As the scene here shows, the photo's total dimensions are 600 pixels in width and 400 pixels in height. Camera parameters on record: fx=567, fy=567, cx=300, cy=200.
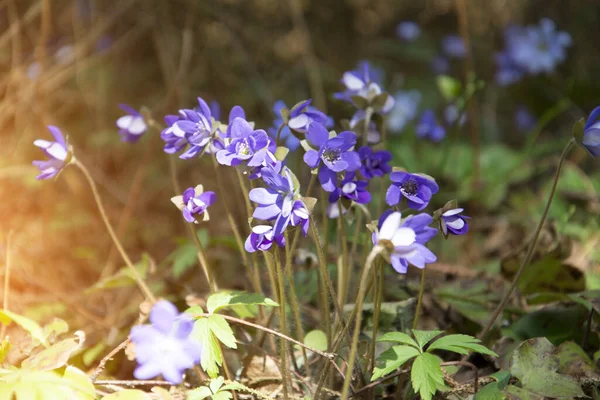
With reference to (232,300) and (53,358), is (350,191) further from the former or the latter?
(53,358)

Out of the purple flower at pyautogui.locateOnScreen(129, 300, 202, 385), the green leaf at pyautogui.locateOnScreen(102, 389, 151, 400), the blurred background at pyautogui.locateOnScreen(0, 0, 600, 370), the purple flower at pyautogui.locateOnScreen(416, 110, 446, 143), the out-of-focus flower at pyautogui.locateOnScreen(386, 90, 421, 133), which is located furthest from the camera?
the out-of-focus flower at pyautogui.locateOnScreen(386, 90, 421, 133)

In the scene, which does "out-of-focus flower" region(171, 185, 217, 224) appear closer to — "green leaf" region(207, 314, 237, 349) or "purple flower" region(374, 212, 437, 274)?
"green leaf" region(207, 314, 237, 349)

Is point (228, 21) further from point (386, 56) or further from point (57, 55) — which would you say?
point (386, 56)

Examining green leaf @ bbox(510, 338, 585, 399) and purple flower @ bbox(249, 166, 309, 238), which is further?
green leaf @ bbox(510, 338, 585, 399)

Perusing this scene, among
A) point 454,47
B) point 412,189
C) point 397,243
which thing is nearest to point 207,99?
point 454,47

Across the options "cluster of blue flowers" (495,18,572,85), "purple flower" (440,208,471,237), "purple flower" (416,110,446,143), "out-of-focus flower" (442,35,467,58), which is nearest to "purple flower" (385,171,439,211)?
"purple flower" (440,208,471,237)
